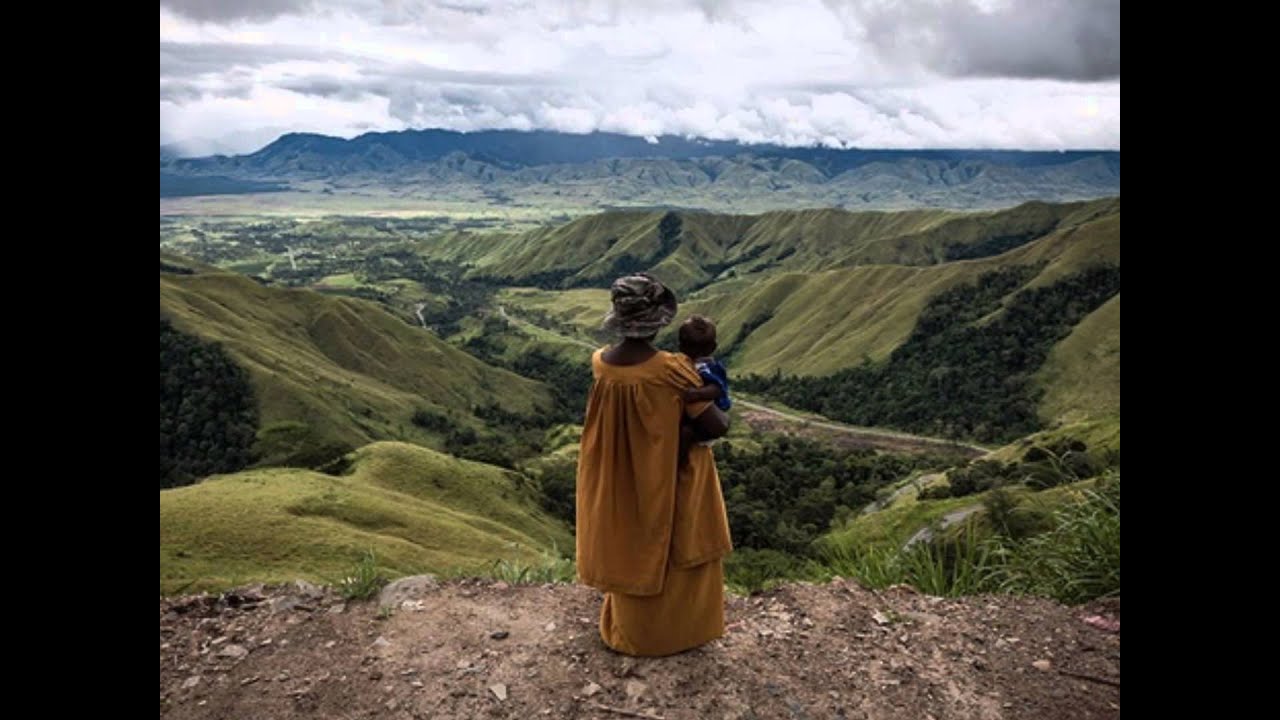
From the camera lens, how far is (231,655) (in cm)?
689

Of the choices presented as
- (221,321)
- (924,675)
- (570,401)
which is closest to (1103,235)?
(570,401)

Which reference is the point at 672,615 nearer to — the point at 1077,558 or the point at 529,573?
the point at 529,573

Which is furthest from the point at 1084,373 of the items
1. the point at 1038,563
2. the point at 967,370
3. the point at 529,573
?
the point at 529,573

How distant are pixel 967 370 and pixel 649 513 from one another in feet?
441

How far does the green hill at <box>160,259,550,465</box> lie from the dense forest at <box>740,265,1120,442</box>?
51541mm

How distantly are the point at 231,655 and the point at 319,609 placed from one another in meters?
1.03

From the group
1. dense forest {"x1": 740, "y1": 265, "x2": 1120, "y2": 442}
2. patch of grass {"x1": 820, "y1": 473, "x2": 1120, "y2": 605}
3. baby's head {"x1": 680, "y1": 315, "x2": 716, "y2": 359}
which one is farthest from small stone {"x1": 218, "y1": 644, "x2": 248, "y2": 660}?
dense forest {"x1": 740, "y1": 265, "x2": 1120, "y2": 442}

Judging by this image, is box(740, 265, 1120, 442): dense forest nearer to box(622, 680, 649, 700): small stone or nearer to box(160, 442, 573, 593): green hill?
box(160, 442, 573, 593): green hill

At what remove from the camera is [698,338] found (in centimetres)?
626

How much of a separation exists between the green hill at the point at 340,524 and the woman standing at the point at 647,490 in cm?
1530

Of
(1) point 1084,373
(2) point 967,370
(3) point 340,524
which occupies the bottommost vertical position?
(3) point 340,524

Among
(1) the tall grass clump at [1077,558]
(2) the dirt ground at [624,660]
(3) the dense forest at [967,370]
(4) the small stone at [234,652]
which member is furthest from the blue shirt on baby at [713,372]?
(3) the dense forest at [967,370]
